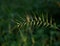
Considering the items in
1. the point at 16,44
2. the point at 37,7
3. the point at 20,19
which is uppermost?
the point at 37,7

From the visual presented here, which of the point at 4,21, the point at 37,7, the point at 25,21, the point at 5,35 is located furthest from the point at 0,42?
the point at 25,21

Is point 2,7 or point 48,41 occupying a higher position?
point 2,7

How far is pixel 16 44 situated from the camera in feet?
10.3

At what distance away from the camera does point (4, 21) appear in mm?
3818

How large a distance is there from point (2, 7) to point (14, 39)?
41.5 inches

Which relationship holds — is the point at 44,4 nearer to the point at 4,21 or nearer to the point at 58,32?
the point at 4,21

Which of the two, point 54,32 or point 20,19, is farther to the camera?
point 54,32

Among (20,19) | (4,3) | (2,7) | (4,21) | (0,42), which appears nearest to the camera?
(20,19)

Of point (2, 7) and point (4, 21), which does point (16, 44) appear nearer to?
point (4, 21)

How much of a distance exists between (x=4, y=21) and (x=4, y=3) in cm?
90

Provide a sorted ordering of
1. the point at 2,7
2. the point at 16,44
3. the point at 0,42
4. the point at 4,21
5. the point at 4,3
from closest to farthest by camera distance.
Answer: the point at 16,44 → the point at 0,42 → the point at 4,21 → the point at 2,7 → the point at 4,3

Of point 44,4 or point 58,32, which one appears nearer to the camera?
point 58,32

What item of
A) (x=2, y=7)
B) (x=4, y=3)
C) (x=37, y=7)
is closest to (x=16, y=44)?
(x=37, y=7)

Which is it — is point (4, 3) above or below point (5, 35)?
above
